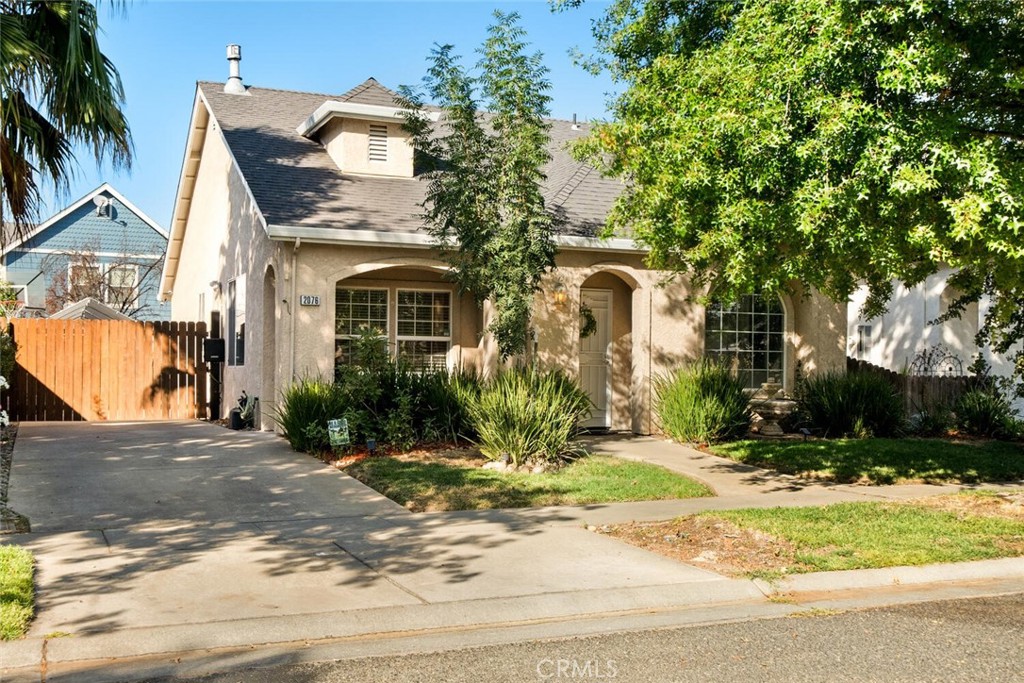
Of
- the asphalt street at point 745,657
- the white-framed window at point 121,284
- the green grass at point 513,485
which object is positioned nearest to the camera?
the asphalt street at point 745,657

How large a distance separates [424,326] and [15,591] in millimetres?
11049

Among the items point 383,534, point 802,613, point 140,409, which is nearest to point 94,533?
point 383,534

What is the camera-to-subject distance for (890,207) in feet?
27.0

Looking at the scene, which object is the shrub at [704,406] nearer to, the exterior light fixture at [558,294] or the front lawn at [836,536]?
the exterior light fixture at [558,294]

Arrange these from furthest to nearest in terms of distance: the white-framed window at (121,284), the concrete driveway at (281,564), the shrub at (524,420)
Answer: the white-framed window at (121,284)
the shrub at (524,420)
the concrete driveway at (281,564)

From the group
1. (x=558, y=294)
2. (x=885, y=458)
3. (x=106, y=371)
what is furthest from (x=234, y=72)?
(x=885, y=458)

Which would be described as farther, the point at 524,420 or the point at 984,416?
the point at 984,416

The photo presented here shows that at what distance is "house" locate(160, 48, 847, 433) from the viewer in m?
15.0

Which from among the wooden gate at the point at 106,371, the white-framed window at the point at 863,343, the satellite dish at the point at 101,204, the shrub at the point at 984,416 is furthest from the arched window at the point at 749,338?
the satellite dish at the point at 101,204

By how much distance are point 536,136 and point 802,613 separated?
829 cm

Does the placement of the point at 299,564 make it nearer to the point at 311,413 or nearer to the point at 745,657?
the point at 745,657

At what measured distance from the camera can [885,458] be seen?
531 inches

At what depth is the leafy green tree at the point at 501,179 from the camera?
524 inches
